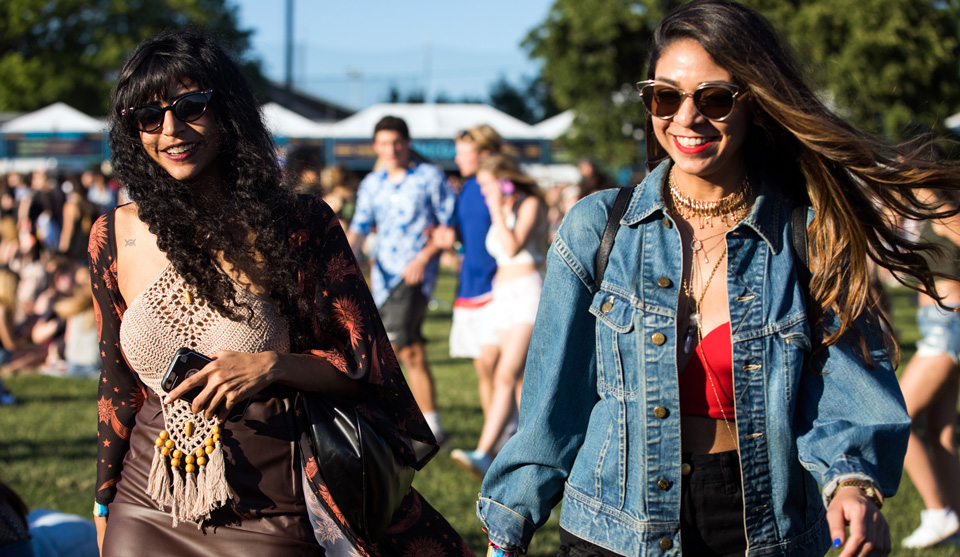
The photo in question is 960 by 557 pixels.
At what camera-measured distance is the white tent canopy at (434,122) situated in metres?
23.6

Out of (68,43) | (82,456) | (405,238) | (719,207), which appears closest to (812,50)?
(405,238)

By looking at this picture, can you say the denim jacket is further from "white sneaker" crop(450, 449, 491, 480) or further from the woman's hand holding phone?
"white sneaker" crop(450, 449, 491, 480)

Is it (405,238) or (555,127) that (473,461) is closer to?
(405,238)

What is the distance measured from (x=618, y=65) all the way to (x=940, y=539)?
2559 cm

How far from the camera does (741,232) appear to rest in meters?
2.47

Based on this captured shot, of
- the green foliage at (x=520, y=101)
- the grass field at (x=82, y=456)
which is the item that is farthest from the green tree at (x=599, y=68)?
the green foliage at (x=520, y=101)

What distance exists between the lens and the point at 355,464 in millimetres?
2547

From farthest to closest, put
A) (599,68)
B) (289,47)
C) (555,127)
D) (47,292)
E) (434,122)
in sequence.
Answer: (289,47) → (599,68) → (555,127) → (434,122) → (47,292)

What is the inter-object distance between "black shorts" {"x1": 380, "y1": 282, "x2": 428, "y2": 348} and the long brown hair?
14.9 feet

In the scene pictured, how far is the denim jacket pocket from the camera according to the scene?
244 cm

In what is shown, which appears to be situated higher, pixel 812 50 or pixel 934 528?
pixel 812 50

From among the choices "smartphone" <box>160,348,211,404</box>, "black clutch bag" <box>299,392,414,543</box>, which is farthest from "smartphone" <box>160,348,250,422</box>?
"black clutch bag" <box>299,392,414,543</box>

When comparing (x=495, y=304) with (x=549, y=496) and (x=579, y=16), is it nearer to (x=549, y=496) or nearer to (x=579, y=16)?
Result: (x=549, y=496)

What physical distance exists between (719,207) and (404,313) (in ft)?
15.2
